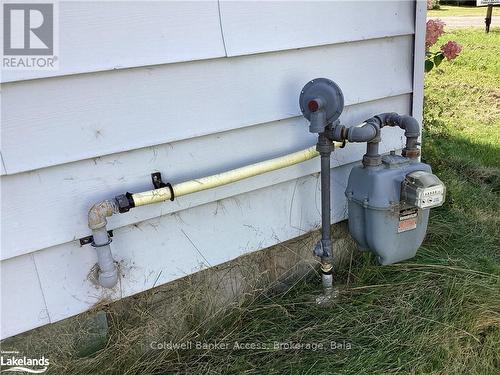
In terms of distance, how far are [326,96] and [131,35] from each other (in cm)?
75

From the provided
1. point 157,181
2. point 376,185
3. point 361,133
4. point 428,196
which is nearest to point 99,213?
point 157,181

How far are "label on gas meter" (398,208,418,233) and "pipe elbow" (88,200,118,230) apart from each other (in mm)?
1228

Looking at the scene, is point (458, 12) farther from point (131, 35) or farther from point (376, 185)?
point (131, 35)

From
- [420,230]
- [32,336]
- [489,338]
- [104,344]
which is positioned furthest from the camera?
[420,230]

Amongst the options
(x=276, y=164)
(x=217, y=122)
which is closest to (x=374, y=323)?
(x=276, y=164)

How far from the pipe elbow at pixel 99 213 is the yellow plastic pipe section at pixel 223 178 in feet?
0.28

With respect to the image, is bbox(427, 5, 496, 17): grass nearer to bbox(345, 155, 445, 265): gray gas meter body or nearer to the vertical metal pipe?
bbox(345, 155, 445, 265): gray gas meter body

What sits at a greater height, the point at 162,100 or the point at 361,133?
the point at 162,100

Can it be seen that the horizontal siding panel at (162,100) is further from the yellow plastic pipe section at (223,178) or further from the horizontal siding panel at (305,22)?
the yellow plastic pipe section at (223,178)

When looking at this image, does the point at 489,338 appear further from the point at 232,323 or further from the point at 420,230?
the point at 232,323

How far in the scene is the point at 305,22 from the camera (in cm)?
210

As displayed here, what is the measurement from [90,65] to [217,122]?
518 millimetres

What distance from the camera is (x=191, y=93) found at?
190 cm

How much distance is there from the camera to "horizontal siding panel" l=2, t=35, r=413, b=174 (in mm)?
1625
